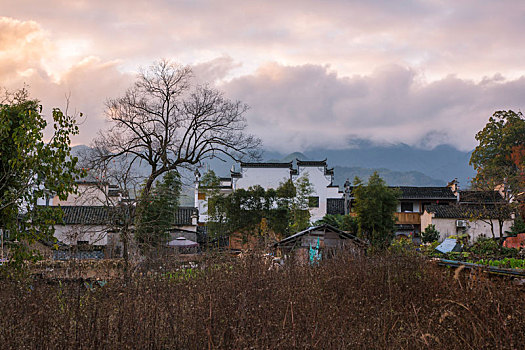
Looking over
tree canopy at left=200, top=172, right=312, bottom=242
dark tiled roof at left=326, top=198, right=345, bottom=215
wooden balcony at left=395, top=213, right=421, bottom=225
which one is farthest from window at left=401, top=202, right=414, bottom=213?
tree canopy at left=200, top=172, right=312, bottom=242

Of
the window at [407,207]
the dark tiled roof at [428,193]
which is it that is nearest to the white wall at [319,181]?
the dark tiled roof at [428,193]

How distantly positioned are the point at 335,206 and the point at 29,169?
39.8 meters

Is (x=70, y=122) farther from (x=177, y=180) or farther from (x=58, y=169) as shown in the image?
(x=177, y=180)

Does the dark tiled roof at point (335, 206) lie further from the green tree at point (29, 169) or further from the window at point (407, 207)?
the green tree at point (29, 169)

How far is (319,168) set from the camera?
4700cm

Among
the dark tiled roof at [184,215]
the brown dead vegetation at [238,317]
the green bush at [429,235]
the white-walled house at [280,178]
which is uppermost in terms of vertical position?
the white-walled house at [280,178]

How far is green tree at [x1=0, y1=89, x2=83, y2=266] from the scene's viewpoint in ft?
20.6

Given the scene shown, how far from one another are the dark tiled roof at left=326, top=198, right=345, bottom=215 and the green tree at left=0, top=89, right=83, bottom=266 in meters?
38.5

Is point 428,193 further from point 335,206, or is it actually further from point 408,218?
point 335,206

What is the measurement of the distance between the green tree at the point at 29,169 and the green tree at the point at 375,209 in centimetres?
2281

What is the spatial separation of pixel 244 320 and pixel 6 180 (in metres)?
3.68

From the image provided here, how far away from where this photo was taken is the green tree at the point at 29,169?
6.27m

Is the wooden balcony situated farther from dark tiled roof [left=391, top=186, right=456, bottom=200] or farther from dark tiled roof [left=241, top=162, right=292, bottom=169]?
dark tiled roof [left=241, top=162, right=292, bottom=169]

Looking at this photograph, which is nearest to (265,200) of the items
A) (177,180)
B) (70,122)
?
(177,180)
